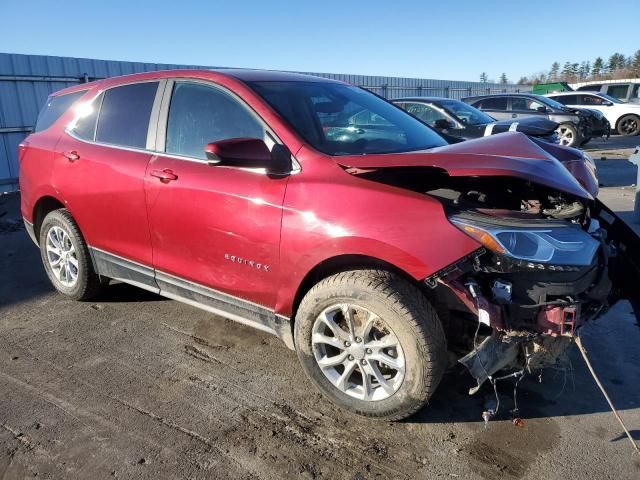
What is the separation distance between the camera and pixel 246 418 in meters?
2.71

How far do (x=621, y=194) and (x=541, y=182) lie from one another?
7.24 metres

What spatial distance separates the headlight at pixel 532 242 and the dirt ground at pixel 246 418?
94cm

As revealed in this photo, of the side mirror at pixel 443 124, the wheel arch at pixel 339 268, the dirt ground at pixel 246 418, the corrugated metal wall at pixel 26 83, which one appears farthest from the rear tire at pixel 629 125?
the wheel arch at pixel 339 268

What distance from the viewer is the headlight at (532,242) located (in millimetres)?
2293

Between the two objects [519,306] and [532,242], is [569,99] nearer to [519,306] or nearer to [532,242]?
[532,242]

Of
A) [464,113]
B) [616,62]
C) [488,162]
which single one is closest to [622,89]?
[464,113]

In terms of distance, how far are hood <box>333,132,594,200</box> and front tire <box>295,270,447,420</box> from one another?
0.57 meters

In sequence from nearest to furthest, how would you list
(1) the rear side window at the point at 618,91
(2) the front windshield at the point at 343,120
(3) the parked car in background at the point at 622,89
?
1. (2) the front windshield at the point at 343,120
2. (3) the parked car in background at the point at 622,89
3. (1) the rear side window at the point at 618,91

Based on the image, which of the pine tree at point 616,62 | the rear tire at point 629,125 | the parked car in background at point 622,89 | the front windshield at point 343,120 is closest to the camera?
the front windshield at point 343,120

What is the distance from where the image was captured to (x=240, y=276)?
300 centimetres

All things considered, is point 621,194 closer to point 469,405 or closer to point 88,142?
point 469,405

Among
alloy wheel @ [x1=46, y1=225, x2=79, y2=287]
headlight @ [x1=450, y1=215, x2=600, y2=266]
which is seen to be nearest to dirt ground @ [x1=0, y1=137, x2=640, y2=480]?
alloy wheel @ [x1=46, y1=225, x2=79, y2=287]

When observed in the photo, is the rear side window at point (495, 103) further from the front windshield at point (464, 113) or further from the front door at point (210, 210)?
the front door at point (210, 210)

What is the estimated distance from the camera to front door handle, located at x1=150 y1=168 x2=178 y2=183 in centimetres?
320
